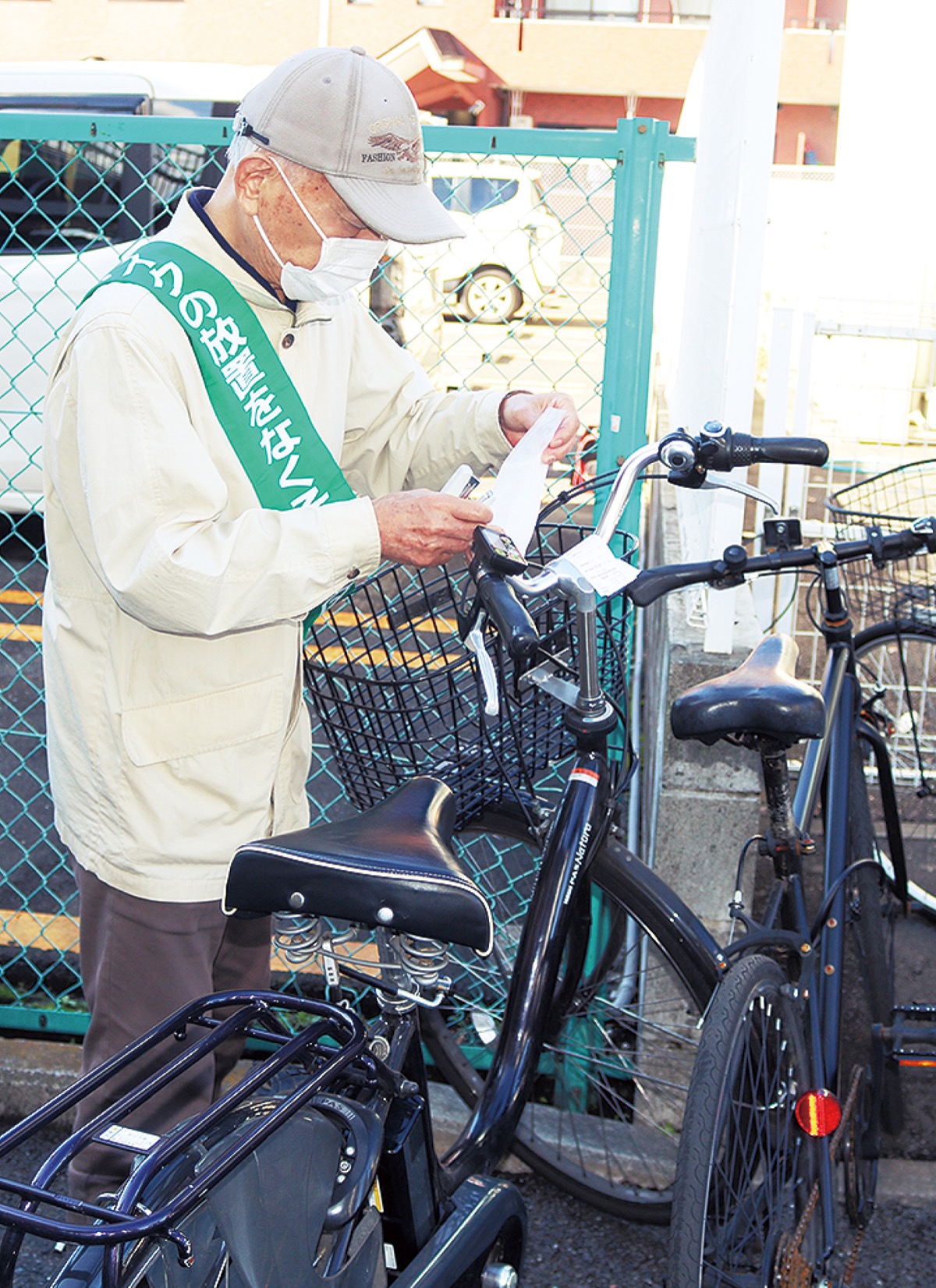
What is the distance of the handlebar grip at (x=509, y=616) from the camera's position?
5.24ft

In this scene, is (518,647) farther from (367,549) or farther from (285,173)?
(285,173)

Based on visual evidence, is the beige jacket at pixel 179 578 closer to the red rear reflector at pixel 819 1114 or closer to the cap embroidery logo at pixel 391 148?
the cap embroidery logo at pixel 391 148

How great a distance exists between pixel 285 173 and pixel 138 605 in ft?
2.15

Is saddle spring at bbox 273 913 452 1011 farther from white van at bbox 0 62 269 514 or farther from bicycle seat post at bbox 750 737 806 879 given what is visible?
white van at bbox 0 62 269 514

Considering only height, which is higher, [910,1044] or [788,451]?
[788,451]

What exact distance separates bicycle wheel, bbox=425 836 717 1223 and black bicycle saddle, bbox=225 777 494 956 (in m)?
0.93

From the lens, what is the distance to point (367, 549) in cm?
176

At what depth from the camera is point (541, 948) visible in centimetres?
206

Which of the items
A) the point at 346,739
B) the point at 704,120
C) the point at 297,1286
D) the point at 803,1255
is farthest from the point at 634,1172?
the point at 704,120

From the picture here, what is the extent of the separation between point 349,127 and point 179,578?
686 millimetres

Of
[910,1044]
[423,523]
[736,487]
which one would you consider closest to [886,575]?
[910,1044]

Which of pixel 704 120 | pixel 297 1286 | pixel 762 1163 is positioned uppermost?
pixel 704 120

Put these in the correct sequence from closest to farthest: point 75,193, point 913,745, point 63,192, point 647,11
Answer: point 913,745 → point 63,192 → point 75,193 → point 647,11

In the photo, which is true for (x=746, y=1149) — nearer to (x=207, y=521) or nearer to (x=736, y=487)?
(x=736, y=487)
